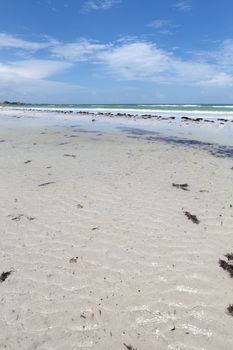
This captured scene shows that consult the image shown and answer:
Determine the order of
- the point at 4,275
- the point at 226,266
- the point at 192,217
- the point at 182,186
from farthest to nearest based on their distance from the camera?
1. the point at 182,186
2. the point at 192,217
3. the point at 226,266
4. the point at 4,275

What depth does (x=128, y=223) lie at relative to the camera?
704 cm

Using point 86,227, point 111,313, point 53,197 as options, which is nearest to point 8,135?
point 53,197

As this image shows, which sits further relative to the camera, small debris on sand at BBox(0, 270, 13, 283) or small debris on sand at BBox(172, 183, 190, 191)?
small debris on sand at BBox(172, 183, 190, 191)

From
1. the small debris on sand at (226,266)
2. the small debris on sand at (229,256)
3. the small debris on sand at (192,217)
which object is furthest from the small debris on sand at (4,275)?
the small debris on sand at (192,217)

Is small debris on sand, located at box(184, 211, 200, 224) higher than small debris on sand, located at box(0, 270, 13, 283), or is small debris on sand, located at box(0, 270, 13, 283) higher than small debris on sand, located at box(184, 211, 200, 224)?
small debris on sand, located at box(184, 211, 200, 224)

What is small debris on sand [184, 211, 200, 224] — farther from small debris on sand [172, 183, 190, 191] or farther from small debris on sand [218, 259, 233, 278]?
small debris on sand [172, 183, 190, 191]

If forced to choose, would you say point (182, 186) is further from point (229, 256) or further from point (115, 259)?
point (115, 259)

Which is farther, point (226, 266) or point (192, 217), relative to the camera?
point (192, 217)

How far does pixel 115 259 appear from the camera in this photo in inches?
223

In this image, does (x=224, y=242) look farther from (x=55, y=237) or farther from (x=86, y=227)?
(x=55, y=237)

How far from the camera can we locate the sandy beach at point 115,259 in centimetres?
410

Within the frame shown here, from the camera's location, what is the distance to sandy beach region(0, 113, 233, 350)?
13.5 feet

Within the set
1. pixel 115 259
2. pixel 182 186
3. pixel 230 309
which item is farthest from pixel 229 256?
pixel 182 186

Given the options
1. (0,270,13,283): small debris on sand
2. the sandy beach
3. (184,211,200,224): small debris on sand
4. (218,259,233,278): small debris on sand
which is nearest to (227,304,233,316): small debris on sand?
the sandy beach
